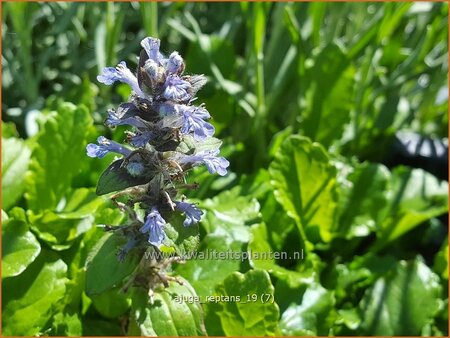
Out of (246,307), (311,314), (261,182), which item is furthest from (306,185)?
(246,307)

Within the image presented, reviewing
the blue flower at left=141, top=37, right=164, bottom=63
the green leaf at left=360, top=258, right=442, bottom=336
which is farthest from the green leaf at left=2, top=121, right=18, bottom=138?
the green leaf at left=360, top=258, right=442, bottom=336

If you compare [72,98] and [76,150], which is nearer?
[76,150]

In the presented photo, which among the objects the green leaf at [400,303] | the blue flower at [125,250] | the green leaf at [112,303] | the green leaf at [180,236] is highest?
the green leaf at [180,236]

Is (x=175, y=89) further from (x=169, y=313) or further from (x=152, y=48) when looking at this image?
(x=169, y=313)

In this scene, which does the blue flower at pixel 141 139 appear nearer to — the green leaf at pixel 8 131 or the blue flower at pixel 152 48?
the blue flower at pixel 152 48

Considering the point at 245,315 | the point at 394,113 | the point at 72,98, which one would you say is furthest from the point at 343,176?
the point at 72,98

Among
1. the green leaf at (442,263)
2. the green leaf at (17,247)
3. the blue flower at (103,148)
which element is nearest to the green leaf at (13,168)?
the green leaf at (17,247)

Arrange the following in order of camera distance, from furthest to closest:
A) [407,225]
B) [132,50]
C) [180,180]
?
1. [132,50]
2. [407,225]
3. [180,180]

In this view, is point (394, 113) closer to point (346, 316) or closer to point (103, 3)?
point (346, 316)

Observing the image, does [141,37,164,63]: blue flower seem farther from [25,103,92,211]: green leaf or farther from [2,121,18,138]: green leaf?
[2,121,18,138]: green leaf
